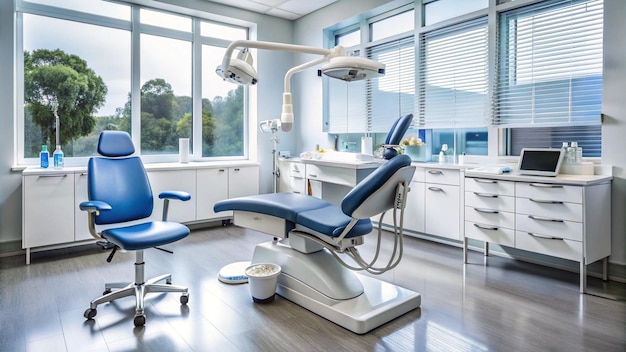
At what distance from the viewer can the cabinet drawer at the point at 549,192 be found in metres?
2.66

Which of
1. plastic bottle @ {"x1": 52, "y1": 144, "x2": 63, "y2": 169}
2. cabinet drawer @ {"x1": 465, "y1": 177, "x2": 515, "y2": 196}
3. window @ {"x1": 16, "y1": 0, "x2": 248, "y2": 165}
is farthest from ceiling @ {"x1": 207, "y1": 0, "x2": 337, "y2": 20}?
cabinet drawer @ {"x1": 465, "y1": 177, "x2": 515, "y2": 196}

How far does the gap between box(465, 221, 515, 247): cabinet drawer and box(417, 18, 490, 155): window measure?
908 mm

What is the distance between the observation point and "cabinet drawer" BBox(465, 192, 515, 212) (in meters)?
3.01

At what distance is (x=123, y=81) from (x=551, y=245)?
14.4 feet

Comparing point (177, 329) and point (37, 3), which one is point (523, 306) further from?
point (37, 3)

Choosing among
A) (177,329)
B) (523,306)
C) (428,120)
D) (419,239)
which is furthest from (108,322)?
(428,120)

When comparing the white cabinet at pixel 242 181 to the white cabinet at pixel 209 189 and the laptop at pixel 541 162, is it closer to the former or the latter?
the white cabinet at pixel 209 189

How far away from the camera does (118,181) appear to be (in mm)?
2805

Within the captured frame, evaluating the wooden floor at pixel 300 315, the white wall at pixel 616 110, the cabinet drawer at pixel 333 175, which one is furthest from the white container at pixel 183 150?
the white wall at pixel 616 110

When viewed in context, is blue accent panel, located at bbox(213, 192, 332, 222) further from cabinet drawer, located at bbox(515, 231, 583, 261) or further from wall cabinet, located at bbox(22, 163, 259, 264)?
wall cabinet, located at bbox(22, 163, 259, 264)

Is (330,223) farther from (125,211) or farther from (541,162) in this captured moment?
(541,162)

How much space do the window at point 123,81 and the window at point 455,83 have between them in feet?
8.42

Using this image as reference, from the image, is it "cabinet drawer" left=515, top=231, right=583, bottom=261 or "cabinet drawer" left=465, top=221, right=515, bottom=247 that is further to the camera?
"cabinet drawer" left=465, top=221, right=515, bottom=247

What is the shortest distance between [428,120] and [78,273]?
3.46 metres
